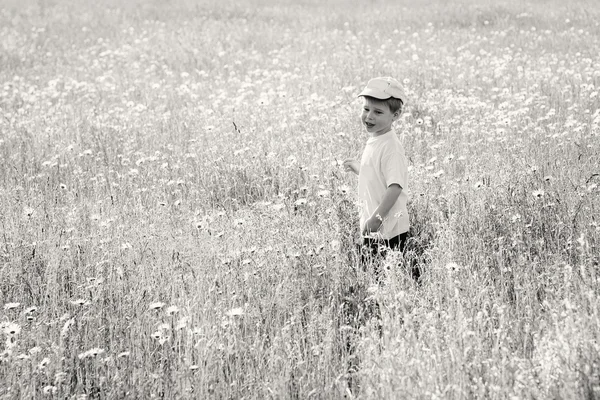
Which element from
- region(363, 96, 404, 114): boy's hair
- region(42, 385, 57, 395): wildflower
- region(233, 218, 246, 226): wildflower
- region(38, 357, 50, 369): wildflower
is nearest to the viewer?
region(42, 385, 57, 395): wildflower

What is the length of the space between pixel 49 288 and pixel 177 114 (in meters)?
4.36

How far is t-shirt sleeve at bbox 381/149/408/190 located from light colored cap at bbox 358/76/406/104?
12.0 inches

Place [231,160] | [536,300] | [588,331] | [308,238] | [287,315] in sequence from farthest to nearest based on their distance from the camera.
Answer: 1. [231,160]
2. [308,238]
3. [287,315]
4. [536,300]
5. [588,331]

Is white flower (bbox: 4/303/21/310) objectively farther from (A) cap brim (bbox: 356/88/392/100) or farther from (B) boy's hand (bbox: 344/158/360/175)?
(A) cap brim (bbox: 356/88/392/100)

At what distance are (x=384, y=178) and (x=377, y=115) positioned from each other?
14.3 inches

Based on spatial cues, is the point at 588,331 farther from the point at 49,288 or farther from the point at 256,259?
the point at 49,288

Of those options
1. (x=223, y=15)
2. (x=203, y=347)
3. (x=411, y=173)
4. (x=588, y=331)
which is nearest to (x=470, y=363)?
(x=588, y=331)

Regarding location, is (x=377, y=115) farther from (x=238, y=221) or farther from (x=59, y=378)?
(x=59, y=378)

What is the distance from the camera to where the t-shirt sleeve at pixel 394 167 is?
12.9 feet

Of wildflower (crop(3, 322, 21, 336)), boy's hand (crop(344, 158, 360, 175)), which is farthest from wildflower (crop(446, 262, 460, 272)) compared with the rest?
wildflower (crop(3, 322, 21, 336))

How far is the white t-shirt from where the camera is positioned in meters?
3.96

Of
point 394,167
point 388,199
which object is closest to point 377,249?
point 388,199

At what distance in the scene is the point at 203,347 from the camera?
309 cm

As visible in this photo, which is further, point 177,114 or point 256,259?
point 177,114
